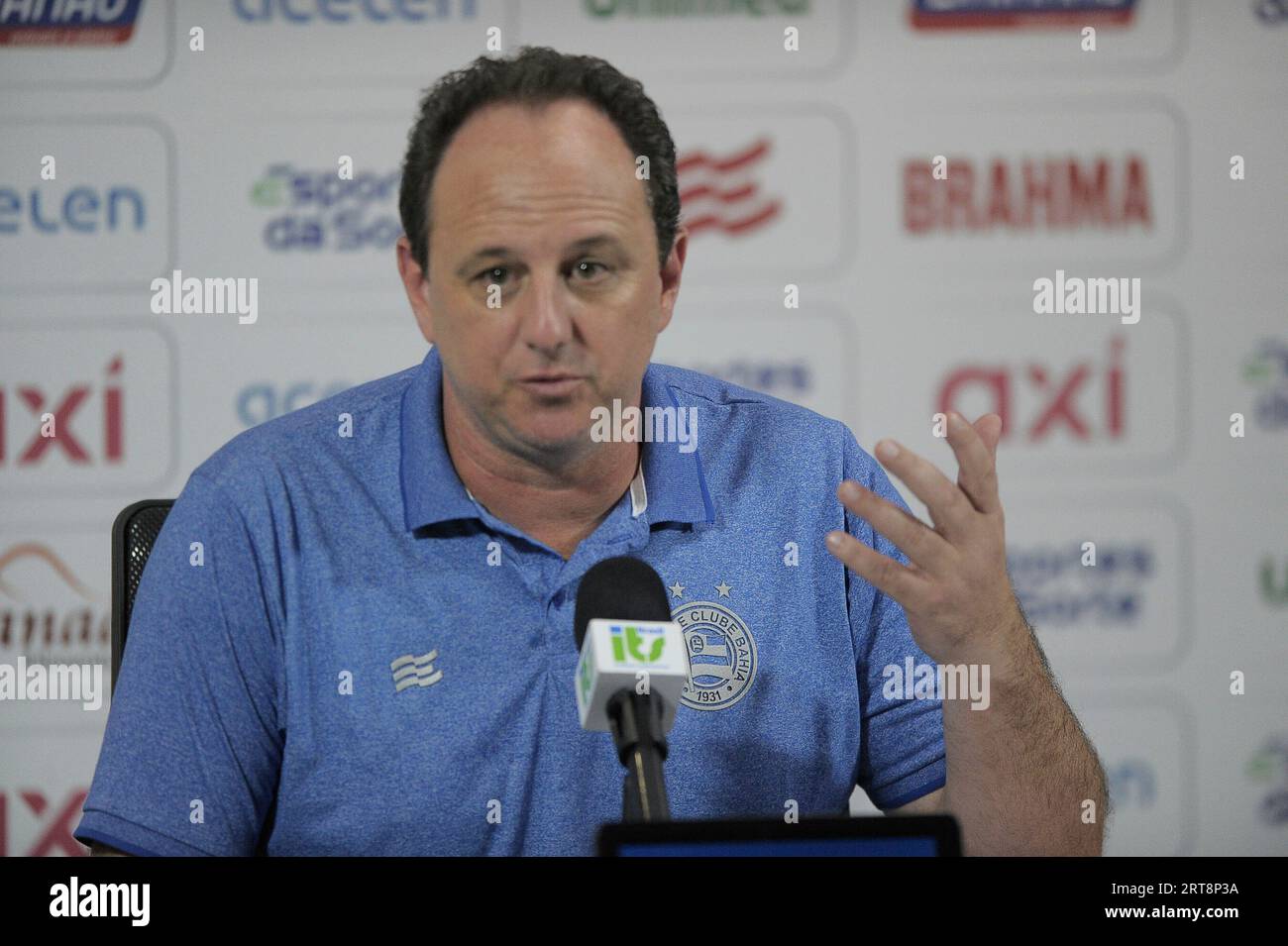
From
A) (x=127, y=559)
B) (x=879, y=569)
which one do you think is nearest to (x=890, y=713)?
(x=879, y=569)

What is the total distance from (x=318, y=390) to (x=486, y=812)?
157 cm

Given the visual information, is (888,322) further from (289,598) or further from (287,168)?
(289,598)

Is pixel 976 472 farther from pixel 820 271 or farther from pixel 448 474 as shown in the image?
pixel 820 271

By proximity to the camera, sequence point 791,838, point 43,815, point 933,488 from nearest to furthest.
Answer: point 791,838, point 933,488, point 43,815

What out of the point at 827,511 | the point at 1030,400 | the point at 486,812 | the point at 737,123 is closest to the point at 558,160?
the point at 827,511

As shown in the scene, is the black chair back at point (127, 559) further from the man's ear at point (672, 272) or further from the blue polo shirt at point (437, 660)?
the man's ear at point (672, 272)

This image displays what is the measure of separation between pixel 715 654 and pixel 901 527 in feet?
1.13

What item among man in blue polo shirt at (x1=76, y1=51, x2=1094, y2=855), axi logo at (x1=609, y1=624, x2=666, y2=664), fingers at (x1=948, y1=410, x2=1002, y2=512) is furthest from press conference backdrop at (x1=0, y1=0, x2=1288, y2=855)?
axi logo at (x1=609, y1=624, x2=666, y2=664)

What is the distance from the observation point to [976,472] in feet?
3.59

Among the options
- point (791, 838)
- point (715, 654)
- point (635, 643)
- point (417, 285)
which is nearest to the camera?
point (791, 838)

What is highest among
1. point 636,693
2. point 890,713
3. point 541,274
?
point 541,274

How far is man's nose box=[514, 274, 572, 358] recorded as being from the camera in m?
1.27

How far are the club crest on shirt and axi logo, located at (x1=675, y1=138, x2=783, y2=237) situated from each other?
1.47 meters

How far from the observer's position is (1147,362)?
2.72 metres
